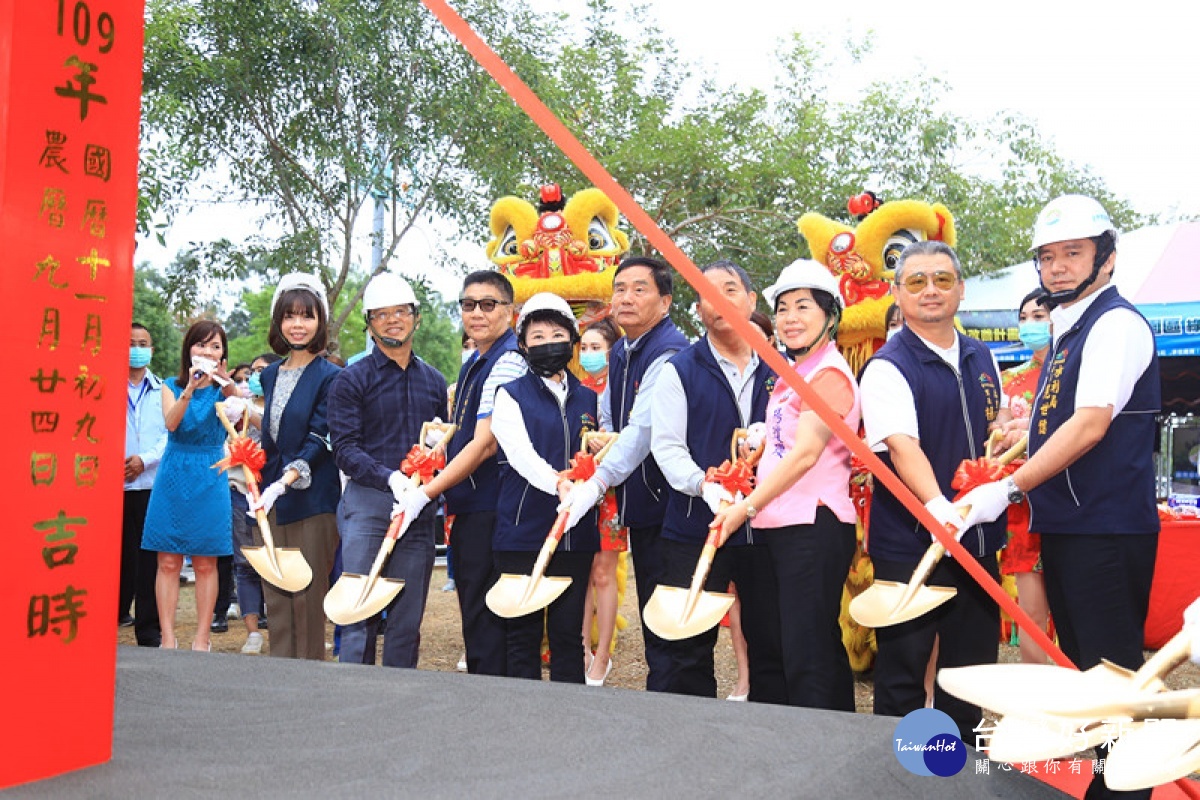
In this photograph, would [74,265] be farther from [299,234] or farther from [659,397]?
[299,234]

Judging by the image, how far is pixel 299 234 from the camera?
10.1 meters

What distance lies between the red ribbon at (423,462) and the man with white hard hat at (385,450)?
0.17ft

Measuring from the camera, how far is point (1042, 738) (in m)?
1.61

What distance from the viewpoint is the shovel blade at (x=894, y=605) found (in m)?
2.87

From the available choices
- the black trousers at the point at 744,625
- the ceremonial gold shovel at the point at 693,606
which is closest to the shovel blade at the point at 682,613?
the ceremonial gold shovel at the point at 693,606

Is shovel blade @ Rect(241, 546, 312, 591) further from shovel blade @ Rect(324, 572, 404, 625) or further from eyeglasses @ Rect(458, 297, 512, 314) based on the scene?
eyeglasses @ Rect(458, 297, 512, 314)

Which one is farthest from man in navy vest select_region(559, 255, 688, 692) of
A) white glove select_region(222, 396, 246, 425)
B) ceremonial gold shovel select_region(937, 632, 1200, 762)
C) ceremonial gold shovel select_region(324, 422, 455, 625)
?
Answer: ceremonial gold shovel select_region(937, 632, 1200, 762)

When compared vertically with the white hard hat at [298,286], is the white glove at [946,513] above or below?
below

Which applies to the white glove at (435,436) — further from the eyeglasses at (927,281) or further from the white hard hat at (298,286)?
the eyeglasses at (927,281)

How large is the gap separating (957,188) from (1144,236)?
483 cm

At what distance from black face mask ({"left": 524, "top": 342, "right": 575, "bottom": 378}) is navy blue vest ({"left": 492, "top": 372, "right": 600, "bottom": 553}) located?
0.05m

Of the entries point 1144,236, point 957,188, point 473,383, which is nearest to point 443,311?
point 957,188

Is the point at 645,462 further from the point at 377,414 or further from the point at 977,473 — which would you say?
the point at 977,473

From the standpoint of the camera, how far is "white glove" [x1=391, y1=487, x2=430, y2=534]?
3861 millimetres
